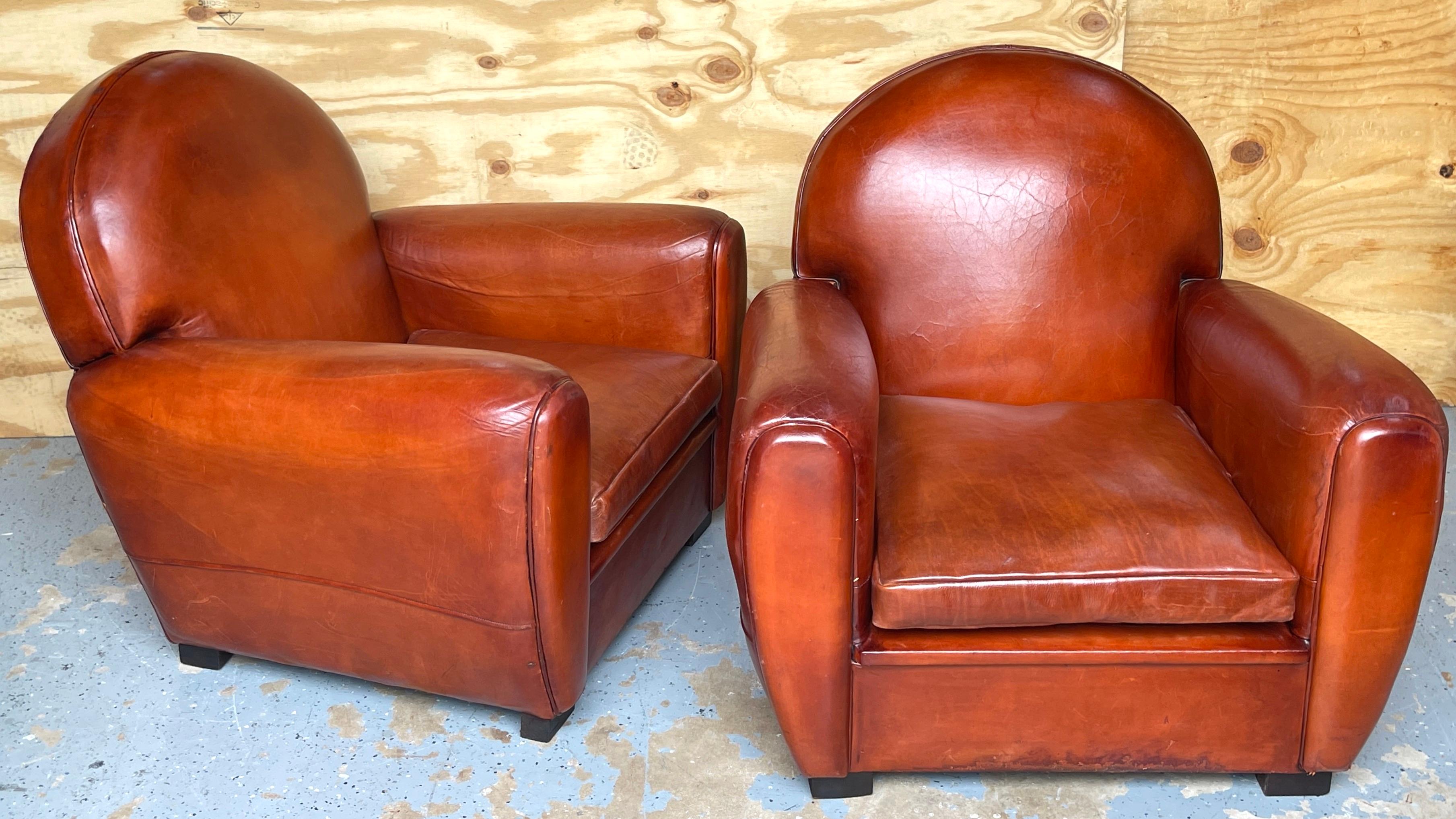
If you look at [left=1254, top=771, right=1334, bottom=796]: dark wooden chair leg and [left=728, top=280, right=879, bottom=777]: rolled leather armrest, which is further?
[left=1254, top=771, right=1334, bottom=796]: dark wooden chair leg

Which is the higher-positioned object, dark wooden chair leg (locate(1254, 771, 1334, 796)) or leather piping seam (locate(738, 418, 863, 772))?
leather piping seam (locate(738, 418, 863, 772))

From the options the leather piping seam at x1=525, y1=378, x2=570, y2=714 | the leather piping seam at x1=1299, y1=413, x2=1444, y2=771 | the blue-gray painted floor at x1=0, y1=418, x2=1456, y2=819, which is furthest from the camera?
the blue-gray painted floor at x1=0, y1=418, x2=1456, y2=819

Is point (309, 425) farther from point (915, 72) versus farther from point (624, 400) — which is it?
Answer: point (915, 72)

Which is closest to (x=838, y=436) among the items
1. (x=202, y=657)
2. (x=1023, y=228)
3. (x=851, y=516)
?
(x=851, y=516)

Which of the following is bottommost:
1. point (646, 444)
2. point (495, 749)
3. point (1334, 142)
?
point (495, 749)

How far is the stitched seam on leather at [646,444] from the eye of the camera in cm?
170

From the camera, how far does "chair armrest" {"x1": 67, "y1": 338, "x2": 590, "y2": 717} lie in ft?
4.93

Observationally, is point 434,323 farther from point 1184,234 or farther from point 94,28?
point 1184,234

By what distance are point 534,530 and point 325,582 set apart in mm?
383

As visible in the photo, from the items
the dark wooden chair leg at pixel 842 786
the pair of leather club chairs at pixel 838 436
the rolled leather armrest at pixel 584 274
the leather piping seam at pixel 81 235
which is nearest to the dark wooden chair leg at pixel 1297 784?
the pair of leather club chairs at pixel 838 436

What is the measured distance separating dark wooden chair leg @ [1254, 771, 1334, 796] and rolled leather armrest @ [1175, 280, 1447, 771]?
0.04m

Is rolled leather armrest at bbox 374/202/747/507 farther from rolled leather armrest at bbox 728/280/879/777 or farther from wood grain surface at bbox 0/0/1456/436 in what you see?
rolled leather armrest at bbox 728/280/879/777

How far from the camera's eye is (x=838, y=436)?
4.56 ft

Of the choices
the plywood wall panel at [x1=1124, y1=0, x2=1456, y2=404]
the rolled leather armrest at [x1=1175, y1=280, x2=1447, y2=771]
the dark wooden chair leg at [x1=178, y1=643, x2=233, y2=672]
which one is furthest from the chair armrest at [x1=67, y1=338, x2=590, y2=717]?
the plywood wall panel at [x1=1124, y1=0, x2=1456, y2=404]
